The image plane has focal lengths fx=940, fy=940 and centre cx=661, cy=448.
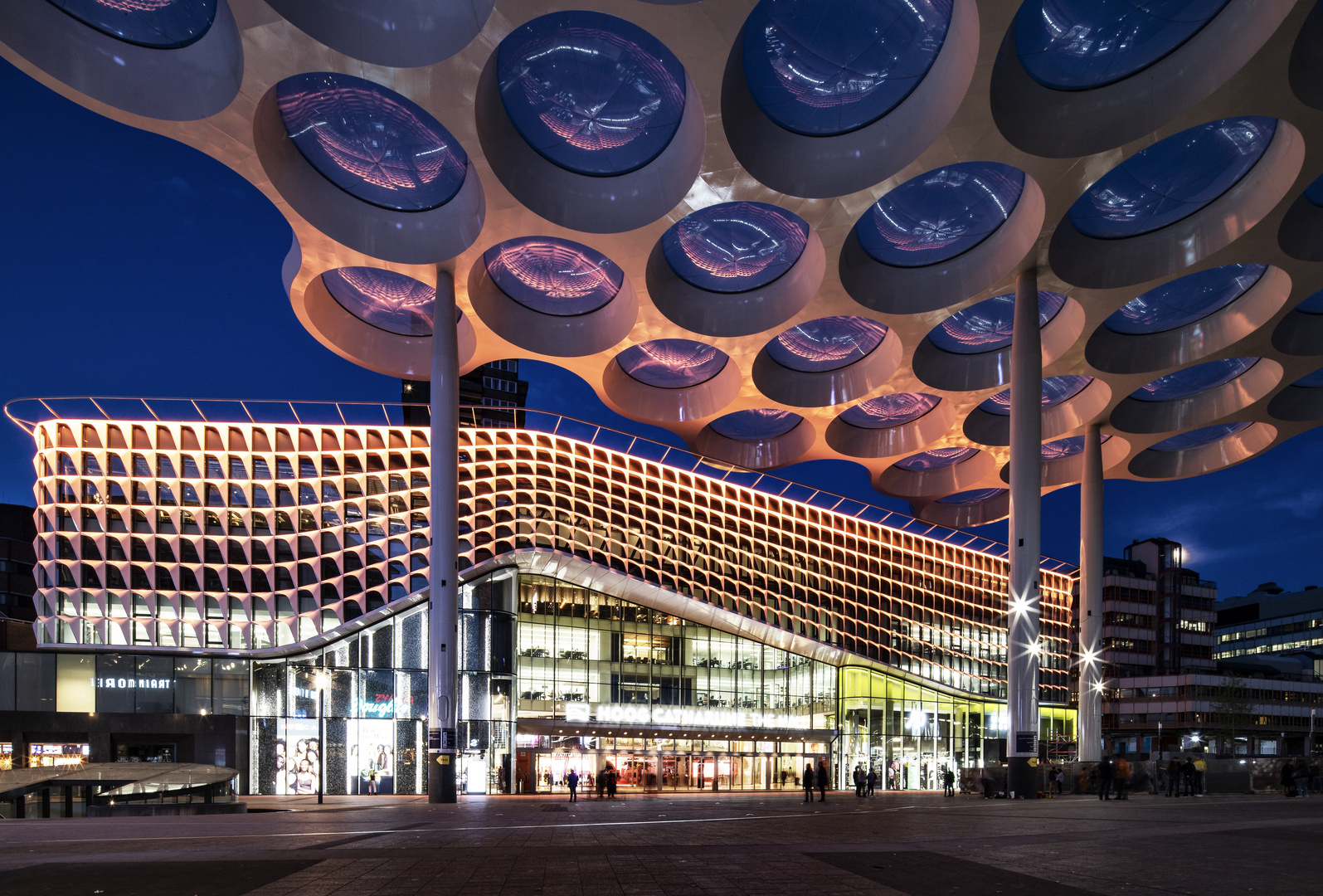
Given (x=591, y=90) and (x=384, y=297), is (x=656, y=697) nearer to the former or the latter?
(x=384, y=297)

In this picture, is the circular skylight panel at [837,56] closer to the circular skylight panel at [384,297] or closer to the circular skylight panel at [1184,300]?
the circular skylight panel at [1184,300]

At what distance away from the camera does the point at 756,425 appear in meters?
46.9

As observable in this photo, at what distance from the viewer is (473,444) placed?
47.9m

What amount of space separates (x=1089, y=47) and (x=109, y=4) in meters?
22.5

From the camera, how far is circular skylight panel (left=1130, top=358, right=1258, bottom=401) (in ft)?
128

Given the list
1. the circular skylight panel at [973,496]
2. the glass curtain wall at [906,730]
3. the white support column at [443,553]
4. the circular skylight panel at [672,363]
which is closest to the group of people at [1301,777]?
the glass curtain wall at [906,730]

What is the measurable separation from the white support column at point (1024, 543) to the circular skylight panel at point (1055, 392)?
1009cm

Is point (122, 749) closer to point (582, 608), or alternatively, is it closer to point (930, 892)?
point (582, 608)

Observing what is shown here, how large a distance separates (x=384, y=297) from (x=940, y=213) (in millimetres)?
20377

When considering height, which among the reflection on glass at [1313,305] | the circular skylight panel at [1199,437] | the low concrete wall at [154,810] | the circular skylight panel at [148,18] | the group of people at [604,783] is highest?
the circular skylight panel at [148,18]

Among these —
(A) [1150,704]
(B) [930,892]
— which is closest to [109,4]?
(B) [930,892]

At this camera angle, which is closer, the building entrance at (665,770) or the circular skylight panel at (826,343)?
the circular skylight panel at (826,343)

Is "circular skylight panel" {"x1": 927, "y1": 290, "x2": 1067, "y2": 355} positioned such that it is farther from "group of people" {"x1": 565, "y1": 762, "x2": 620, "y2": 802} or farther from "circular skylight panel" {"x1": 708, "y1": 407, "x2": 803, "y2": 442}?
"group of people" {"x1": 565, "y1": 762, "x2": 620, "y2": 802}

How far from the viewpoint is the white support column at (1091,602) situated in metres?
35.9
